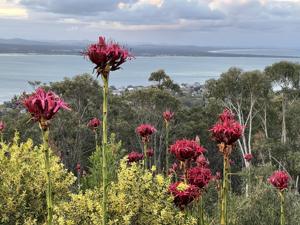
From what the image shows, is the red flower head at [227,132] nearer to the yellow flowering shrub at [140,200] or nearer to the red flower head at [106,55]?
the red flower head at [106,55]

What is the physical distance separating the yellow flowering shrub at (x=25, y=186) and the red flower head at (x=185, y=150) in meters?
2.33

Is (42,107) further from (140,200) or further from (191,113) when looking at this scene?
(191,113)

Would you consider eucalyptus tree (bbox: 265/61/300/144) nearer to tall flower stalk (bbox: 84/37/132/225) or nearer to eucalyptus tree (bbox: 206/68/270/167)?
eucalyptus tree (bbox: 206/68/270/167)

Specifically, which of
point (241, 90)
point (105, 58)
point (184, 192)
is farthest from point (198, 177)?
point (241, 90)

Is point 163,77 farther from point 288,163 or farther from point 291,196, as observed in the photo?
point 291,196

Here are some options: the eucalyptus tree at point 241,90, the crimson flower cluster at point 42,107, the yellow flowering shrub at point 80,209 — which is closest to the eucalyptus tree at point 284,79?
the eucalyptus tree at point 241,90

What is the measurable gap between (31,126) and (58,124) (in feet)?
4.97

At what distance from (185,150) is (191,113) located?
26828mm

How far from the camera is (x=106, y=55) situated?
2971mm

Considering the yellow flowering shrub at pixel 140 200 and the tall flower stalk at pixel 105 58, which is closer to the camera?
the tall flower stalk at pixel 105 58

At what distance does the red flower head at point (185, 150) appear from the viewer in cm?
437

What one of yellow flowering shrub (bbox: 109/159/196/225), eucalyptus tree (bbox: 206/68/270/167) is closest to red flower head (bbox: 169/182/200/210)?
yellow flowering shrub (bbox: 109/159/196/225)

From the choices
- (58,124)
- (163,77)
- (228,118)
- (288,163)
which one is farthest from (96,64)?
(163,77)

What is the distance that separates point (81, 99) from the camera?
28.1 meters
